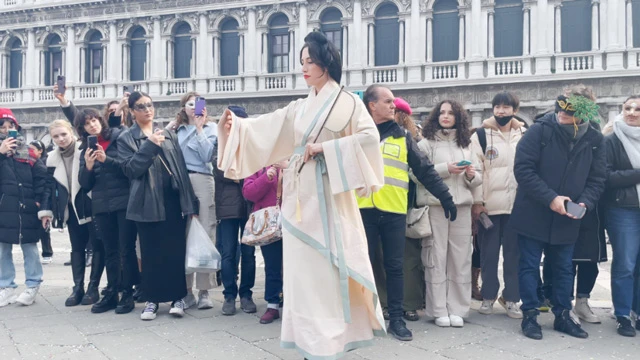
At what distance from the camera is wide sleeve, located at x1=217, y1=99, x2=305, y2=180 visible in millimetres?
3559

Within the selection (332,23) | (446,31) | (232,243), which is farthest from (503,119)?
(332,23)

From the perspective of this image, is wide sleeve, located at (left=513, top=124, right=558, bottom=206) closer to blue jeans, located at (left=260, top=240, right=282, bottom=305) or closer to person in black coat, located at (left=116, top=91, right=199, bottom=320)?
blue jeans, located at (left=260, top=240, right=282, bottom=305)

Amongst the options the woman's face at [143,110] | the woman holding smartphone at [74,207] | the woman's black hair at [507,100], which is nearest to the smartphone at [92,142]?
the woman's face at [143,110]

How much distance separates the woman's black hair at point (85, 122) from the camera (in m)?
5.18

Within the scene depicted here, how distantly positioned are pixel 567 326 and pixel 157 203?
335 cm

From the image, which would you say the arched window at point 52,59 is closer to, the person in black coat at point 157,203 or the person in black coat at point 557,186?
the person in black coat at point 157,203

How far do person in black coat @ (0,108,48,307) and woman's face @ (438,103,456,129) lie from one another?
3837 millimetres

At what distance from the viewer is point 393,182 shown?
430cm

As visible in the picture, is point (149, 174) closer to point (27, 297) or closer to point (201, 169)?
point (201, 169)

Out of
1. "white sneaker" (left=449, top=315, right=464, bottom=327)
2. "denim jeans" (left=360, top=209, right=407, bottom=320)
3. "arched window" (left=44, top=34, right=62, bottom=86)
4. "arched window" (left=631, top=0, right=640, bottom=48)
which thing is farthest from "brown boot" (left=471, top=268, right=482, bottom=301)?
"arched window" (left=44, top=34, right=62, bottom=86)

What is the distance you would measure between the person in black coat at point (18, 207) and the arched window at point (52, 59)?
21.0m

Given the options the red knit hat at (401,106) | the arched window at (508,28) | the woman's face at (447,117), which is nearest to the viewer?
the woman's face at (447,117)

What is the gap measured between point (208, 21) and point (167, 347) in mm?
20241

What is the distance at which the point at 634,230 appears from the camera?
4453 mm
